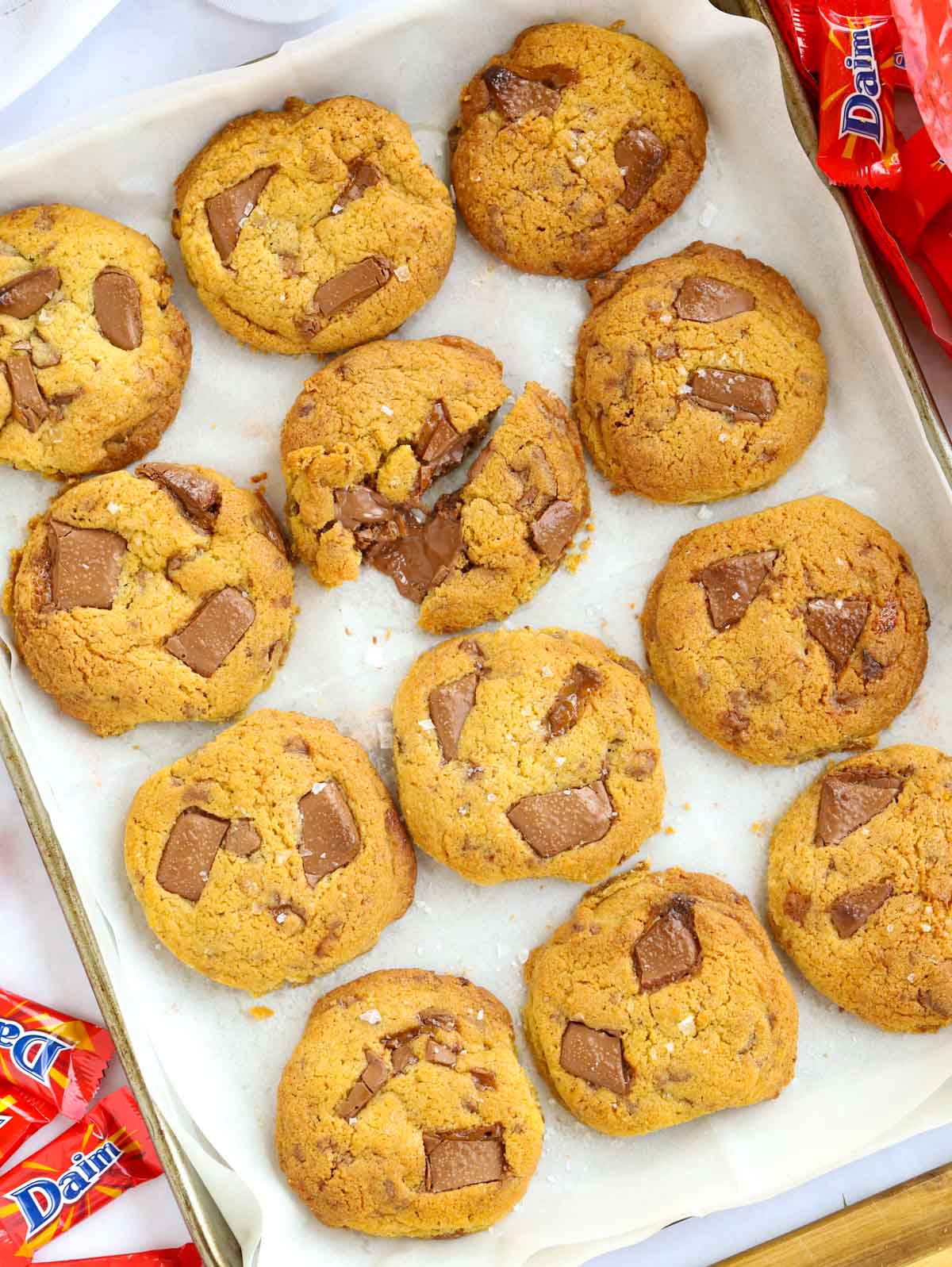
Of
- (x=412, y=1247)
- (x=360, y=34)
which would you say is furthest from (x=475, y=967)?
(x=360, y=34)

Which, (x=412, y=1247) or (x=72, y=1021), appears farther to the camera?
(x=72, y=1021)

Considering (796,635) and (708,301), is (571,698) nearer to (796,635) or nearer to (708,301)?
(796,635)

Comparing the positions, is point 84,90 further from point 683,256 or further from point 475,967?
point 475,967

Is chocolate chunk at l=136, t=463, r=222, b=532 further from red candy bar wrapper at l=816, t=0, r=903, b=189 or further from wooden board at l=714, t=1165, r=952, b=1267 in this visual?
wooden board at l=714, t=1165, r=952, b=1267

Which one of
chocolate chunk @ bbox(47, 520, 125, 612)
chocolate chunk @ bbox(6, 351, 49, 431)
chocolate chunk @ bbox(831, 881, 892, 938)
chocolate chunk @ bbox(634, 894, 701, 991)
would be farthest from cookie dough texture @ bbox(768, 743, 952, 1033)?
chocolate chunk @ bbox(6, 351, 49, 431)

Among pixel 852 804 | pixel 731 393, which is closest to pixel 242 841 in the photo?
pixel 852 804

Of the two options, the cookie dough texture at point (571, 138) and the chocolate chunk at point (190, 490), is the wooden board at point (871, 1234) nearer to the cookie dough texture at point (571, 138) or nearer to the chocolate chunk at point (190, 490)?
the chocolate chunk at point (190, 490)
